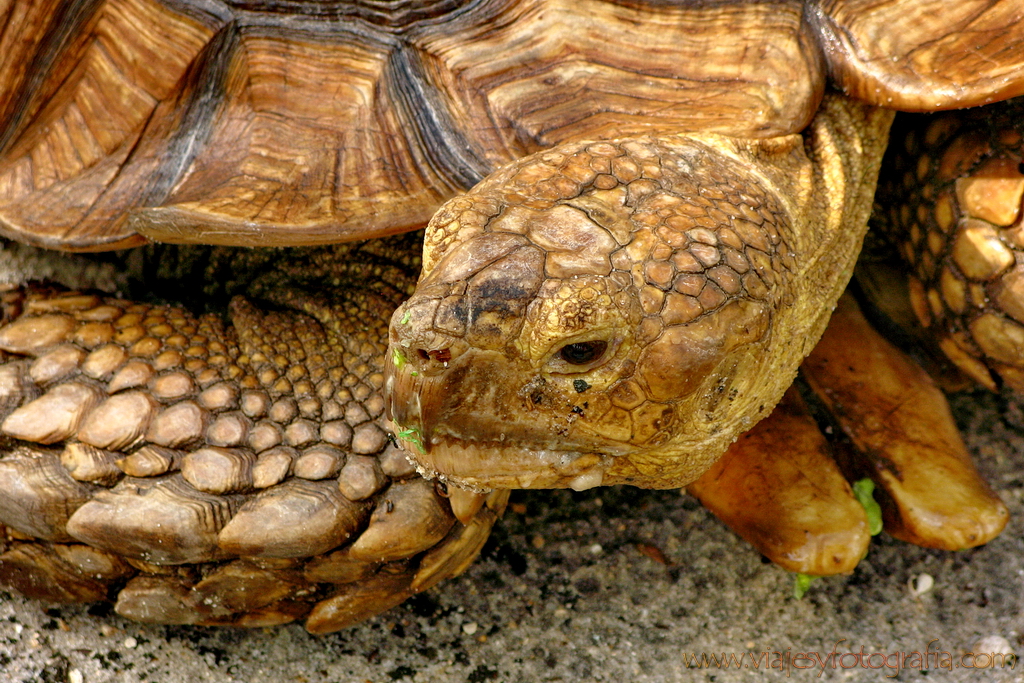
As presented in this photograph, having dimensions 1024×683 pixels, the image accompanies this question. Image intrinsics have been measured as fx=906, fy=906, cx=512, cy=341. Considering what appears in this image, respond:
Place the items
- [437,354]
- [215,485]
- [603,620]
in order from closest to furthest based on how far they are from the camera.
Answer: [437,354] → [215,485] → [603,620]

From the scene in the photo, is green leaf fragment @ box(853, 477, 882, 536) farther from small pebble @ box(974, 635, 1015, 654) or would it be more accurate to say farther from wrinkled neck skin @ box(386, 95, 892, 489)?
wrinkled neck skin @ box(386, 95, 892, 489)

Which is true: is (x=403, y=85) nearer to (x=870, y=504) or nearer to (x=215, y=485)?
(x=215, y=485)

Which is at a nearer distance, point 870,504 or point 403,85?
point 403,85

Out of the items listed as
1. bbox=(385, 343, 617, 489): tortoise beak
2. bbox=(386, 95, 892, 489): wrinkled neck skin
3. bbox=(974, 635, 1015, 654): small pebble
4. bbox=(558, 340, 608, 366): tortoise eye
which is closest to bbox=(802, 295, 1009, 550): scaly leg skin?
bbox=(974, 635, 1015, 654): small pebble

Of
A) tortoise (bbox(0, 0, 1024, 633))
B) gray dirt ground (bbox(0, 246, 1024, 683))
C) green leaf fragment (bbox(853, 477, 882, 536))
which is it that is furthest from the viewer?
green leaf fragment (bbox(853, 477, 882, 536))

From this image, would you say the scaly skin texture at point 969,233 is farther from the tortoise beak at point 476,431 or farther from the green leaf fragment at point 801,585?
the tortoise beak at point 476,431

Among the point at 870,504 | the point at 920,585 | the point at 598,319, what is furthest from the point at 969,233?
the point at 598,319

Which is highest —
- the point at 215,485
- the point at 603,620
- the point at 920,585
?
the point at 215,485

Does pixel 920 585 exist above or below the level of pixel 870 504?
below

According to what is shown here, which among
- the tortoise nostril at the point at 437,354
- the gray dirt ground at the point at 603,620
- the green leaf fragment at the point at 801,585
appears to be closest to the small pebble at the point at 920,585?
the gray dirt ground at the point at 603,620
